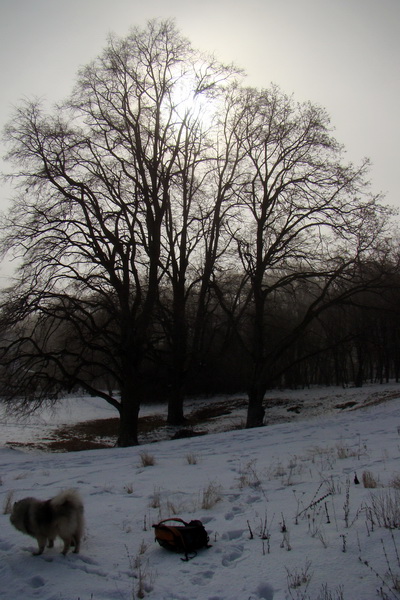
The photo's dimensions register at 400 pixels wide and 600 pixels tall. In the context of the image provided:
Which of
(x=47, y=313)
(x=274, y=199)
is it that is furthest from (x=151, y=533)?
(x=274, y=199)

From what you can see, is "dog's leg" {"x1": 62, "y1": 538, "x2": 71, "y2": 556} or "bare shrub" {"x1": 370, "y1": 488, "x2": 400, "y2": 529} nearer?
"bare shrub" {"x1": 370, "y1": 488, "x2": 400, "y2": 529}

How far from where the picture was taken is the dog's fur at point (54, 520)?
4562 mm

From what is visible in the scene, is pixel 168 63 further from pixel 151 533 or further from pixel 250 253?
pixel 151 533

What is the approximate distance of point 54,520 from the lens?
4.57m

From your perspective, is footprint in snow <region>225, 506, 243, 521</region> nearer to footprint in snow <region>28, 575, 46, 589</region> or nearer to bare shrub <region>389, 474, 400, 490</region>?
bare shrub <region>389, 474, 400, 490</region>

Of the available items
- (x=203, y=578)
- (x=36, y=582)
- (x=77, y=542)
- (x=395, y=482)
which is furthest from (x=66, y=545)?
(x=395, y=482)

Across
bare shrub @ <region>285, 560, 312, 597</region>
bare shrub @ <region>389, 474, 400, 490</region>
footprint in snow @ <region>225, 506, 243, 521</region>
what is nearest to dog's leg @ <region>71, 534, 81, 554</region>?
footprint in snow @ <region>225, 506, 243, 521</region>

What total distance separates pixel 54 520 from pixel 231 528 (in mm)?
1898

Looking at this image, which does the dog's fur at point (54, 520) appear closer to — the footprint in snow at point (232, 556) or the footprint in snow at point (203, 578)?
the footprint in snow at point (203, 578)

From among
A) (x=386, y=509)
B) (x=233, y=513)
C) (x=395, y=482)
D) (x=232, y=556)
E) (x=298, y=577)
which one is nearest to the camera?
(x=298, y=577)

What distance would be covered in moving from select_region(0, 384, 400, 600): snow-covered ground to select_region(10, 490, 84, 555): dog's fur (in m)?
0.18

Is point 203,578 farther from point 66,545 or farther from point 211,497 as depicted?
point 211,497

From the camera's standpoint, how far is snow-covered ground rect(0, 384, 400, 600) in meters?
3.83

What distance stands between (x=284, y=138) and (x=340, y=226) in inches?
187
